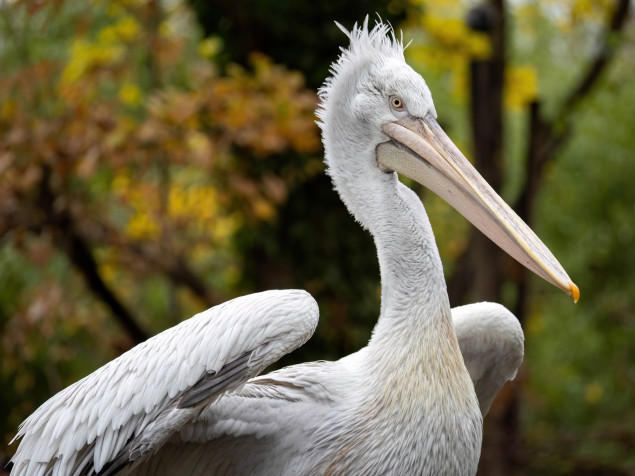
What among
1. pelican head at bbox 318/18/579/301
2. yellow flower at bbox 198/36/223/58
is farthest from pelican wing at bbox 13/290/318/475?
yellow flower at bbox 198/36/223/58

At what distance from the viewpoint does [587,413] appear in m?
8.22

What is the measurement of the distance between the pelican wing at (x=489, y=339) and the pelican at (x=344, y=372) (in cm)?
40

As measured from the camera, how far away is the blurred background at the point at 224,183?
4.60 meters

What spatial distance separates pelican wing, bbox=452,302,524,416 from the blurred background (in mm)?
1699

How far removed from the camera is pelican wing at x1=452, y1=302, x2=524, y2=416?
311cm

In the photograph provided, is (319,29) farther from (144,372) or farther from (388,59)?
(144,372)

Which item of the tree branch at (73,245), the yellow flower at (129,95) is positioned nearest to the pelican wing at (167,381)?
the tree branch at (73,245)

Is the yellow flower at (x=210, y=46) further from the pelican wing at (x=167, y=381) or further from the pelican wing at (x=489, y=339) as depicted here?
the pelican wing at (x=167, y=381)

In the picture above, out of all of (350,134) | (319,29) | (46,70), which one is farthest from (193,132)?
(350,134)

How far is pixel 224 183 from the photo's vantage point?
197 inches

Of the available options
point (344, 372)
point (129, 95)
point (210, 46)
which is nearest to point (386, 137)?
point (344, 372)

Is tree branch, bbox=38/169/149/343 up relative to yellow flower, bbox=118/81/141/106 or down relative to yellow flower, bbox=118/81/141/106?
down

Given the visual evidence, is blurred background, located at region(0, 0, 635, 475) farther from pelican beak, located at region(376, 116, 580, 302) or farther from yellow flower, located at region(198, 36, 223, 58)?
pelican beak, located at region(376, 116, 580, 302)

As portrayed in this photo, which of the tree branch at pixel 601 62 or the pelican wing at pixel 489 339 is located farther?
the tree branch at pixel 601 62
